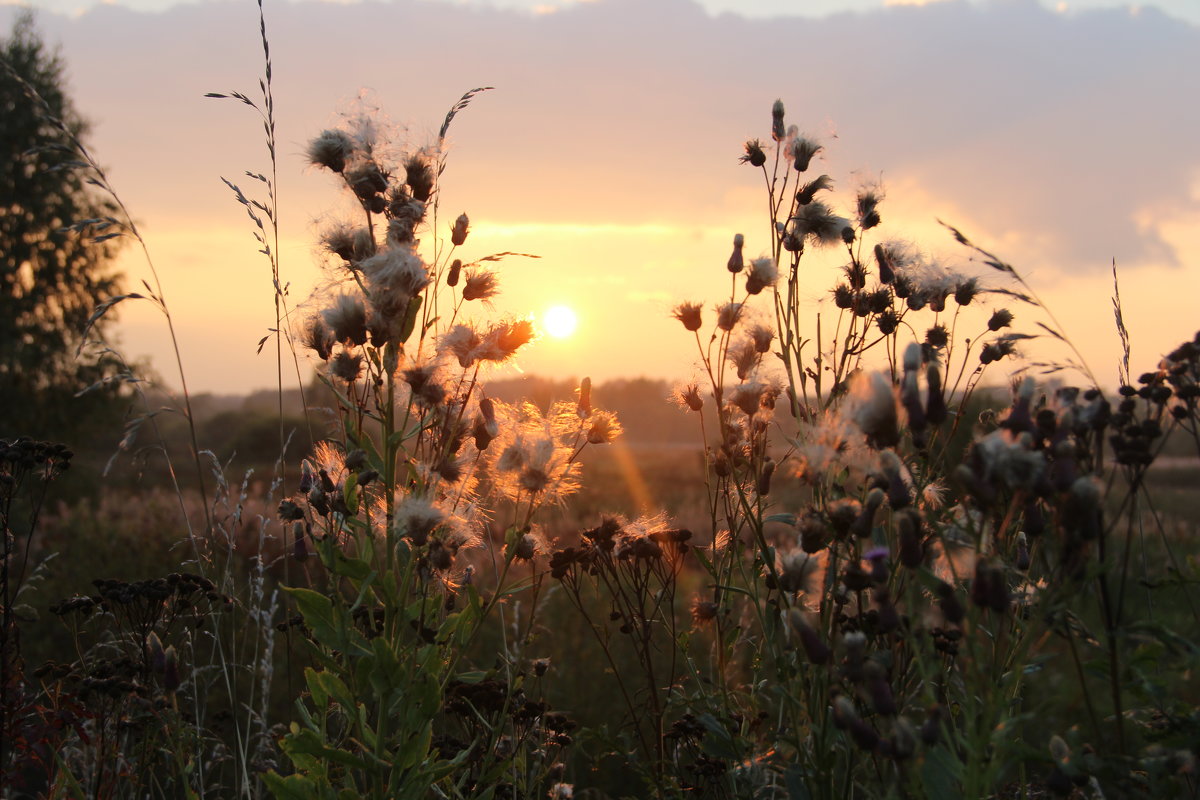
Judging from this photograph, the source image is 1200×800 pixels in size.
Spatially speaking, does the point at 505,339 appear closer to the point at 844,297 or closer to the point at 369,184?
the point at 369,184

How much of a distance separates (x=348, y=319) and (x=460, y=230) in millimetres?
520

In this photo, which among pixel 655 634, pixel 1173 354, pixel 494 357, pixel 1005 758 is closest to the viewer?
pixel 1005 758

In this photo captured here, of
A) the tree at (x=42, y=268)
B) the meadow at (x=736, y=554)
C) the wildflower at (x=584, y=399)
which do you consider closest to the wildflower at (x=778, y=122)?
the meadow at (x=736, y=554)

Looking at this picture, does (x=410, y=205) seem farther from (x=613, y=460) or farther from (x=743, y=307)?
(x=613, y=460)

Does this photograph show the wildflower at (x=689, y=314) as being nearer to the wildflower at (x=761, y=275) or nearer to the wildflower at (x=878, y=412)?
the wildflower at (x=761, y=275)

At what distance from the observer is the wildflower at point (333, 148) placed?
2561 mm

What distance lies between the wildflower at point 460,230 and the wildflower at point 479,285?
0.09m

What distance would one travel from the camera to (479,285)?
8.62ft

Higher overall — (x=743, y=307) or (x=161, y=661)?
(x=743, y=307)

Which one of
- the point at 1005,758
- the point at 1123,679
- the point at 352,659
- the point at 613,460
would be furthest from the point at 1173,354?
the point at 613,460

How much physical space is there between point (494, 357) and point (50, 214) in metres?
25.9

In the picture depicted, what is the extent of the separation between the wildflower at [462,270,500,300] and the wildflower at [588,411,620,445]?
48 cm

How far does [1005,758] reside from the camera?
1.67 meters

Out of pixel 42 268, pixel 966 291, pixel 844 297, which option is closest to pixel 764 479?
pixel 844 297
